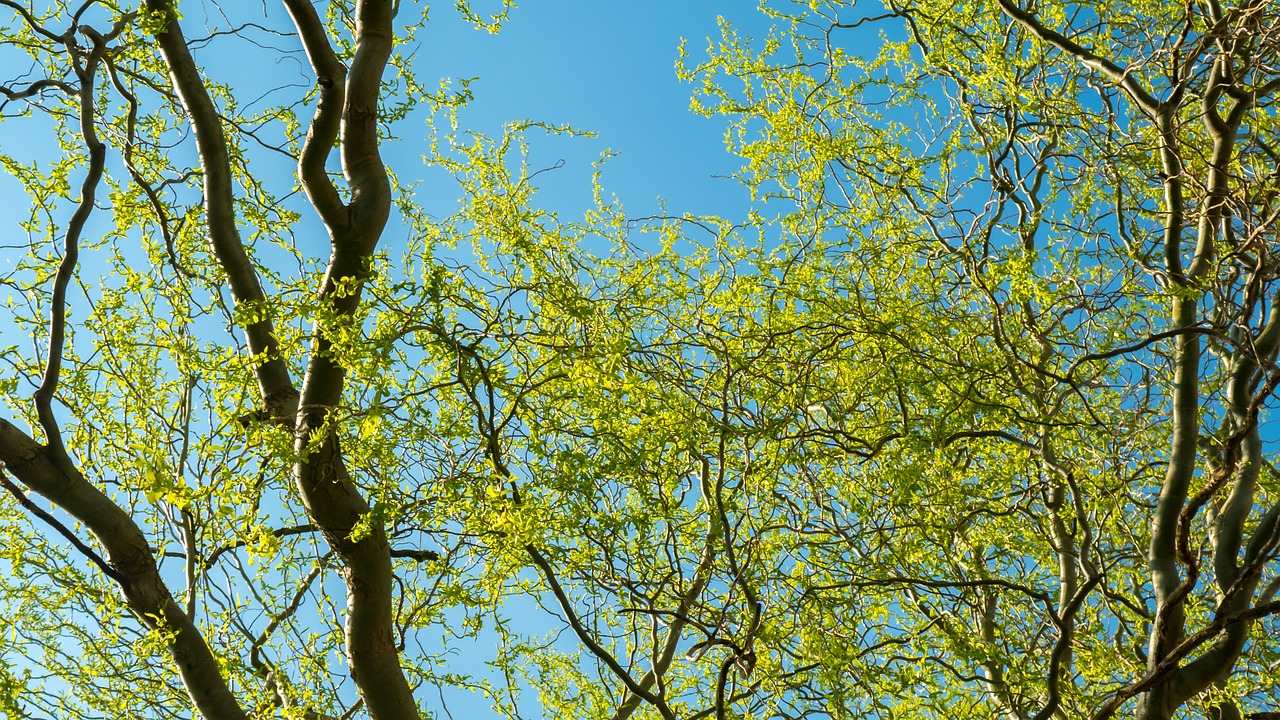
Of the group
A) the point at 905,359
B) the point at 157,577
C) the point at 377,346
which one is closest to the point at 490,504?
the point at 377,346

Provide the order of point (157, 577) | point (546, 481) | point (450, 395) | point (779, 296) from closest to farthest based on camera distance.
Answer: point (546, 481) → point (157, 577) → point (450, 395) → point (779, 296)

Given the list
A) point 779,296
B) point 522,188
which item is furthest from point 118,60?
point 779,296

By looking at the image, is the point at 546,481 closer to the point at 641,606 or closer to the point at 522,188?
the point at 641,606

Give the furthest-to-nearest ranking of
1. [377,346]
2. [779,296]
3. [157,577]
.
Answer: [779,296], [157,577], [377,346]

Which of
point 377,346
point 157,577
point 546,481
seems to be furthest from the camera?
point 157,577

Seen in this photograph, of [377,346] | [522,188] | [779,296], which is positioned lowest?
[377,346]

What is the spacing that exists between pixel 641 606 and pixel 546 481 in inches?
36.1

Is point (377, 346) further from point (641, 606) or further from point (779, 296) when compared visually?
point (779, 296)

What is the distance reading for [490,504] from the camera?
3635mm

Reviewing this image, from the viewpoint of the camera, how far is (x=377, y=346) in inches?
130

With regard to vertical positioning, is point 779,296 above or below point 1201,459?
above

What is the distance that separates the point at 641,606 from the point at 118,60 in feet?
11.1

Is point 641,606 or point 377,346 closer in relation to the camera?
point 377,346

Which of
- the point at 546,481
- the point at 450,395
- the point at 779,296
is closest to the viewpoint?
the point at 546,481
